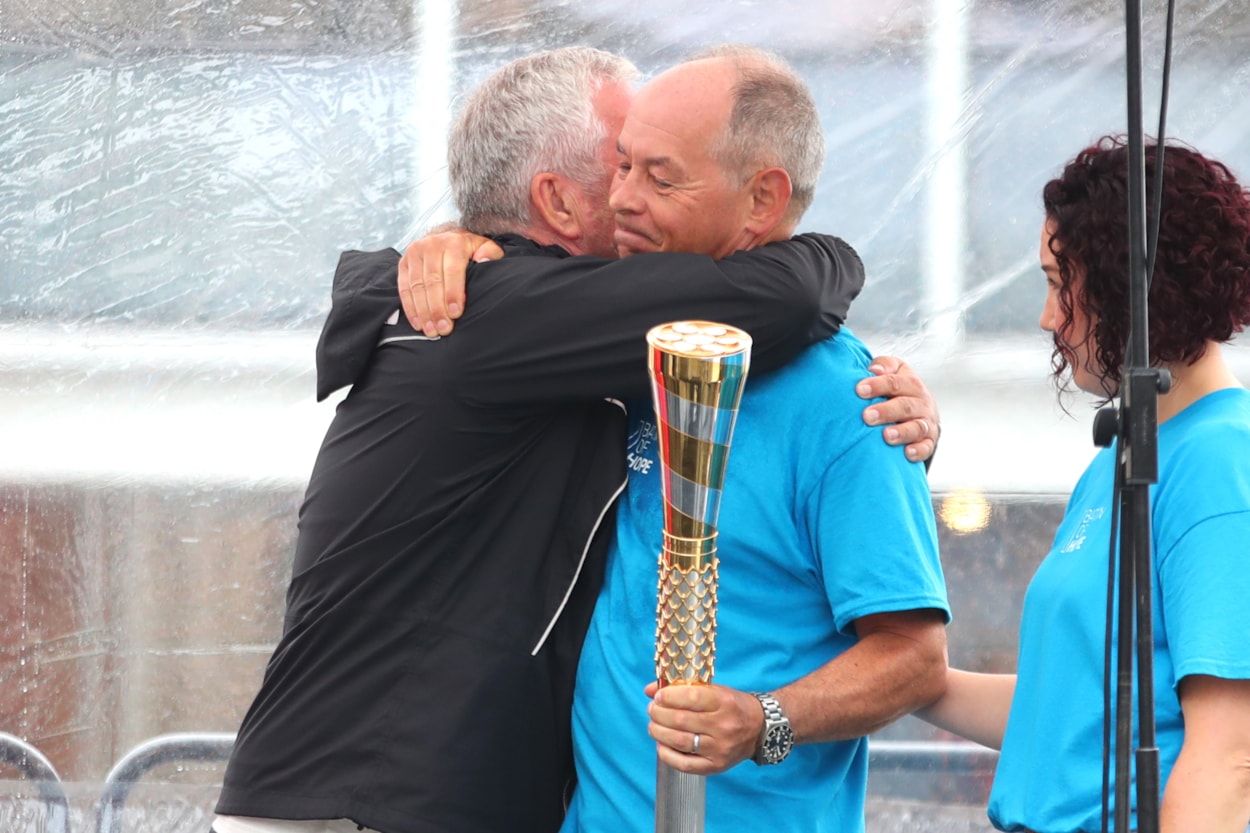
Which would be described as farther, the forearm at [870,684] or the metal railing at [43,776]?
the metal railing at [43,776]

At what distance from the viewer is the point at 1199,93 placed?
8.65 feet

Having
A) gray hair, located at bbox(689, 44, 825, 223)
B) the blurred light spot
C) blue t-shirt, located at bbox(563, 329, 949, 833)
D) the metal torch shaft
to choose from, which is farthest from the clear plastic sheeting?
the metal torch shaft

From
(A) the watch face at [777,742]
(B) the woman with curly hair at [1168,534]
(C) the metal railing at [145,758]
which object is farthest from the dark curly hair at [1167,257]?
(C) the metal railing at [145,758]

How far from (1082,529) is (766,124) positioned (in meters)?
0.54

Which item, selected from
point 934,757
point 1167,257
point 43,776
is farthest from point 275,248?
point 1167,257

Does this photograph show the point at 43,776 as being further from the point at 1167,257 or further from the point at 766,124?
the point at 1167,257

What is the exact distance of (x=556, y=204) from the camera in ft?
5.40

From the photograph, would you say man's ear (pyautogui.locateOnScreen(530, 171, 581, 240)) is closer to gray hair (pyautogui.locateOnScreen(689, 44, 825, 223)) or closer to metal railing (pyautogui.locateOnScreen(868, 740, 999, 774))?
gray hair (pyautogui.locateOnScreen(689, 44, 825, 223))

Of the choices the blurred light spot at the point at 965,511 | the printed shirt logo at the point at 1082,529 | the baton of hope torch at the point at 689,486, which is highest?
the baton of hope torch at the point at 689,486

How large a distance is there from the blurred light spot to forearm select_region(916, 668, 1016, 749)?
1035 mm

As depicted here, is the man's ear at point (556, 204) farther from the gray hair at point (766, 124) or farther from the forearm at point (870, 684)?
the forearm at point (870, 684)

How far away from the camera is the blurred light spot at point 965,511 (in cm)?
263

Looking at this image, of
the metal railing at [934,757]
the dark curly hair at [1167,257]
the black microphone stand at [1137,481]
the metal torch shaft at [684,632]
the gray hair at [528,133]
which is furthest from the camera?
the metal railing at [934,757]

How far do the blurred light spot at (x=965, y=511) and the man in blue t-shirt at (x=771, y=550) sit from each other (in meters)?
1.17
